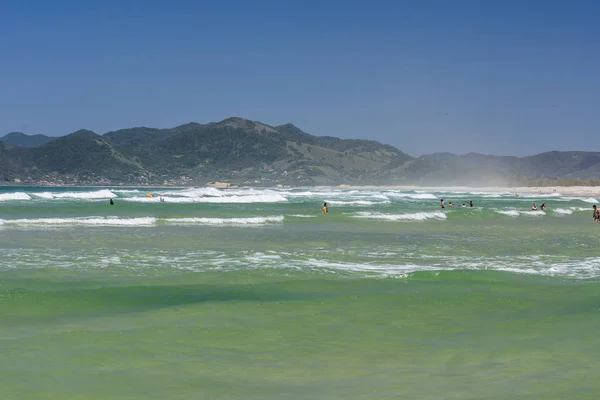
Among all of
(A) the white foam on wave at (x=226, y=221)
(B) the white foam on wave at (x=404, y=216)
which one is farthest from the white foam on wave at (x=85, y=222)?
(B) the white foam on wave at (x=404, y=216)

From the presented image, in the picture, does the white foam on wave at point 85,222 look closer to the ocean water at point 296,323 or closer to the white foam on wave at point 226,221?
the white foam on wave at point 226,221

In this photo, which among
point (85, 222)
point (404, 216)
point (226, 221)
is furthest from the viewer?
point (404, 216)

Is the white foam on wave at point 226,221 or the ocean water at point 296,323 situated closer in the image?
the ocean water at point 296,323

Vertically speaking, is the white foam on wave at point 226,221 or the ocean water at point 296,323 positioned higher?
the white foam on wave at point 226,221

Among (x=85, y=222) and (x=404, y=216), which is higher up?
(x=85, y=222)

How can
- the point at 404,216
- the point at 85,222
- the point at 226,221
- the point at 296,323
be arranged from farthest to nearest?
the point at 404,216 < the point at 226,221 < the point at 85,222 < the point at 296,323

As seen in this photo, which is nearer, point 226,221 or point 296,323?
Result: point 296,323

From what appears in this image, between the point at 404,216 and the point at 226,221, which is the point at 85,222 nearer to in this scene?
the point at 226,221

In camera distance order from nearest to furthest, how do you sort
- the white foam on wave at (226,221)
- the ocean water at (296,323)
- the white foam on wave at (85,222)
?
the ocean water at (296,323) → the white foam on wave at (85,222) → the white foam on wave at (226,221)

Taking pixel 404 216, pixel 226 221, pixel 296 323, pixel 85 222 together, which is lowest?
pixel 296 323

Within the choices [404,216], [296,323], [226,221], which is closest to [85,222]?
[226,221]

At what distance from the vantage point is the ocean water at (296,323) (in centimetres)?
697

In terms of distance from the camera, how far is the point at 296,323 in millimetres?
9805

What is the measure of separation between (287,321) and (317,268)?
238 inches
